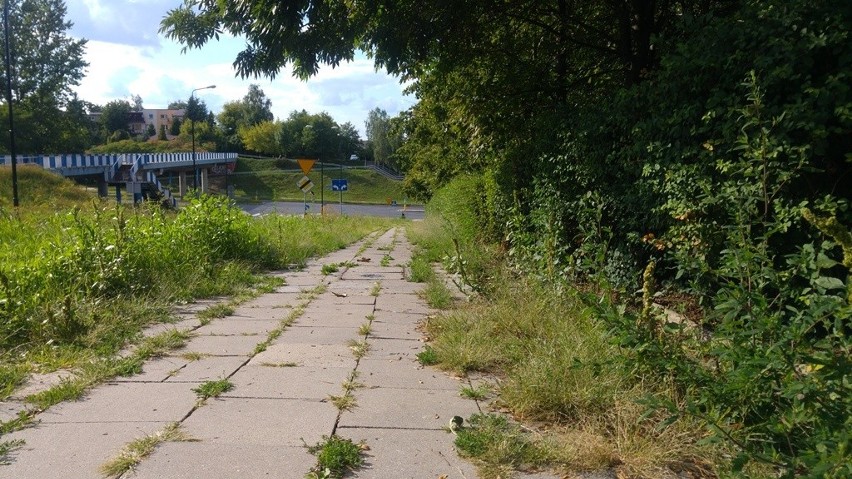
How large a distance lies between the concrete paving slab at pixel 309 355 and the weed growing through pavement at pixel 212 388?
1.99 ft

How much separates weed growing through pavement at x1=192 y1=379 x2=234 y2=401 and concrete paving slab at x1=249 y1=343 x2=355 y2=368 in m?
0.61

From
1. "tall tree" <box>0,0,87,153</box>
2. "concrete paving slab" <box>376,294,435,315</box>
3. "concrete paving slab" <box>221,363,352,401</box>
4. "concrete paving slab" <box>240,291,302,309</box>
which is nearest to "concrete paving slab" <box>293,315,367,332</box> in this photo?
"concrete paving slab" <box>376,294,435,315</box>

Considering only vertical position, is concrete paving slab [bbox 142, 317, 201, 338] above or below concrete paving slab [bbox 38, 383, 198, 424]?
below

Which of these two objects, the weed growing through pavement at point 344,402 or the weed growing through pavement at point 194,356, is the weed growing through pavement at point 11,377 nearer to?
the weed growing through pavement at point 194,356

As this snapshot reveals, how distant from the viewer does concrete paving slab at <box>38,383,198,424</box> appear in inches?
158

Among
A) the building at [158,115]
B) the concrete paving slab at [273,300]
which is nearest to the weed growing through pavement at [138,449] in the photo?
the concrete paving slab at [273,300]

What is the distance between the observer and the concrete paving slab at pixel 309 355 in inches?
210

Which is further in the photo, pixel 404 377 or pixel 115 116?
pixel 115 116

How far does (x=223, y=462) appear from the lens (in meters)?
3.43

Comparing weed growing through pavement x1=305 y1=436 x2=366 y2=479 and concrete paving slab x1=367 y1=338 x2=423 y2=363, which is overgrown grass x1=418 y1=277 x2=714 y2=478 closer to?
concrete paving slab x1=367 y1=338 x2=423 y2=363

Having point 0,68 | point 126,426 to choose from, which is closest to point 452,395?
point 126,426

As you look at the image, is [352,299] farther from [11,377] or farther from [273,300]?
[11,377]

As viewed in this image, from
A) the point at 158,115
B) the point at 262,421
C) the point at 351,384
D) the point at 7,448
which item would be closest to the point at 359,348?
the point at 351,384

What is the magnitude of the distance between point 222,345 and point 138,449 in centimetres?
233
